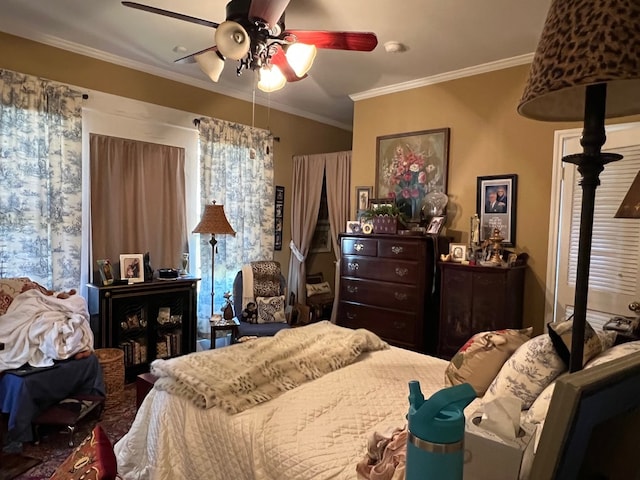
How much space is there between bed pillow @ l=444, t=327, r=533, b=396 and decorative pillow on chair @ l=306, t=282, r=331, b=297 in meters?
3.33

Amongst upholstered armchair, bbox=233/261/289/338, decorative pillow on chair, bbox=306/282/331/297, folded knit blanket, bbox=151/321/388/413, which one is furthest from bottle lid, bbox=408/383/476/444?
decorative pillow on chair, bbox=306/282/331/297

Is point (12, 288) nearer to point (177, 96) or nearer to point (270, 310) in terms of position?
point (270, 310)

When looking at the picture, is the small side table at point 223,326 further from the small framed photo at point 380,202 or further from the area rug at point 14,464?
the small framed photo at point 380,202

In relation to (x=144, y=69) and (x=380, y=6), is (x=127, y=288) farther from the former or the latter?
(x=380, y=6)

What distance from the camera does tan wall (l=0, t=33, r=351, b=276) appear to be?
3.39 meters

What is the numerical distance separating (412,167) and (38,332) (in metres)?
3.47

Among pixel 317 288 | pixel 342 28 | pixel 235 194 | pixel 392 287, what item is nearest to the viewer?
pixel 342 28

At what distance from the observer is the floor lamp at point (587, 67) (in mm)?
686

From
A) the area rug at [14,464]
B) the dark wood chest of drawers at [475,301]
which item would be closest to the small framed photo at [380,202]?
the dark wood chest of drawers at [475,301]

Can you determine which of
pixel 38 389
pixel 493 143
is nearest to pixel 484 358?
pixel 493 143

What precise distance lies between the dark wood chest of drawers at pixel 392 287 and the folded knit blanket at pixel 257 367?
119 cm

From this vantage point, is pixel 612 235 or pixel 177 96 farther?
pixel 177 96

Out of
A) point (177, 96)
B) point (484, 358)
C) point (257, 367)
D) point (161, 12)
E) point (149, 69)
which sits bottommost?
point (257, 367)

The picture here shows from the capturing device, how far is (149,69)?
4062mm
